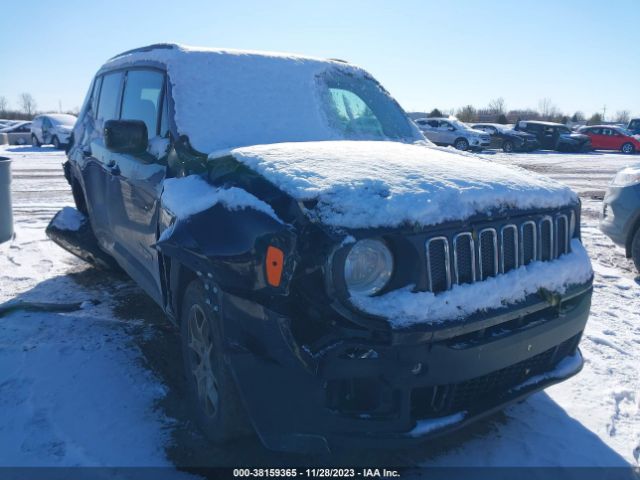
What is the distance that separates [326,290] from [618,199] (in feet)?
16.0

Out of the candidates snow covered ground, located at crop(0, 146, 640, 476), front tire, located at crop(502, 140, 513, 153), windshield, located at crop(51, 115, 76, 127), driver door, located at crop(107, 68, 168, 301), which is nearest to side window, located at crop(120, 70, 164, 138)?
driver door, located at crop(107, 68, 168, 301)

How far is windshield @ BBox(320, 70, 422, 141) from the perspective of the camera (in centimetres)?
393

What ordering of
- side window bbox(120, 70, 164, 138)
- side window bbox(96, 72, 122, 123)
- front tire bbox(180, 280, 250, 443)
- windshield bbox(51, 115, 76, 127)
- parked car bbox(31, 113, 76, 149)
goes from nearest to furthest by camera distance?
front tire bbox(180, 280, 250, 443)
side window bbox(120, 70, 164, 138)
side window bbox(96, 72, 122, 123)
parked car bbox(31, 113, 76, 149)
windshield bbox(51, 115, 76, 127)

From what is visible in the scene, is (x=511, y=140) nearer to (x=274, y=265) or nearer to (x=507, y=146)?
(x=507, y=146)

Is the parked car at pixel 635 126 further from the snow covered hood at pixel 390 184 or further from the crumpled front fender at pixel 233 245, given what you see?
the crumpled front fender at pixel 233 245

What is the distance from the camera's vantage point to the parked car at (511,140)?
86.4ft

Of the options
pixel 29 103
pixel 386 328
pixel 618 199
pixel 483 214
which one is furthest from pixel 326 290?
pixel 29 103

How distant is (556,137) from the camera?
27188 mm

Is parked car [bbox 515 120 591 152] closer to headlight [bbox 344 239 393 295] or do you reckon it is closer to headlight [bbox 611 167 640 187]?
headlight [bbox 611 167 640 187]

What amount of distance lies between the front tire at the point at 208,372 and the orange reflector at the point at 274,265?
391 millimetres

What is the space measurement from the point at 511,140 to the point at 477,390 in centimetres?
2614

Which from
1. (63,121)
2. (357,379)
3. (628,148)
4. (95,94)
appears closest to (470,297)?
(357,379)

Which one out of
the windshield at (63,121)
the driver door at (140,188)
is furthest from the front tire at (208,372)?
the windshield at (63,121)

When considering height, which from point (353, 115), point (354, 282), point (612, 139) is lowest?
point (354, 282)
